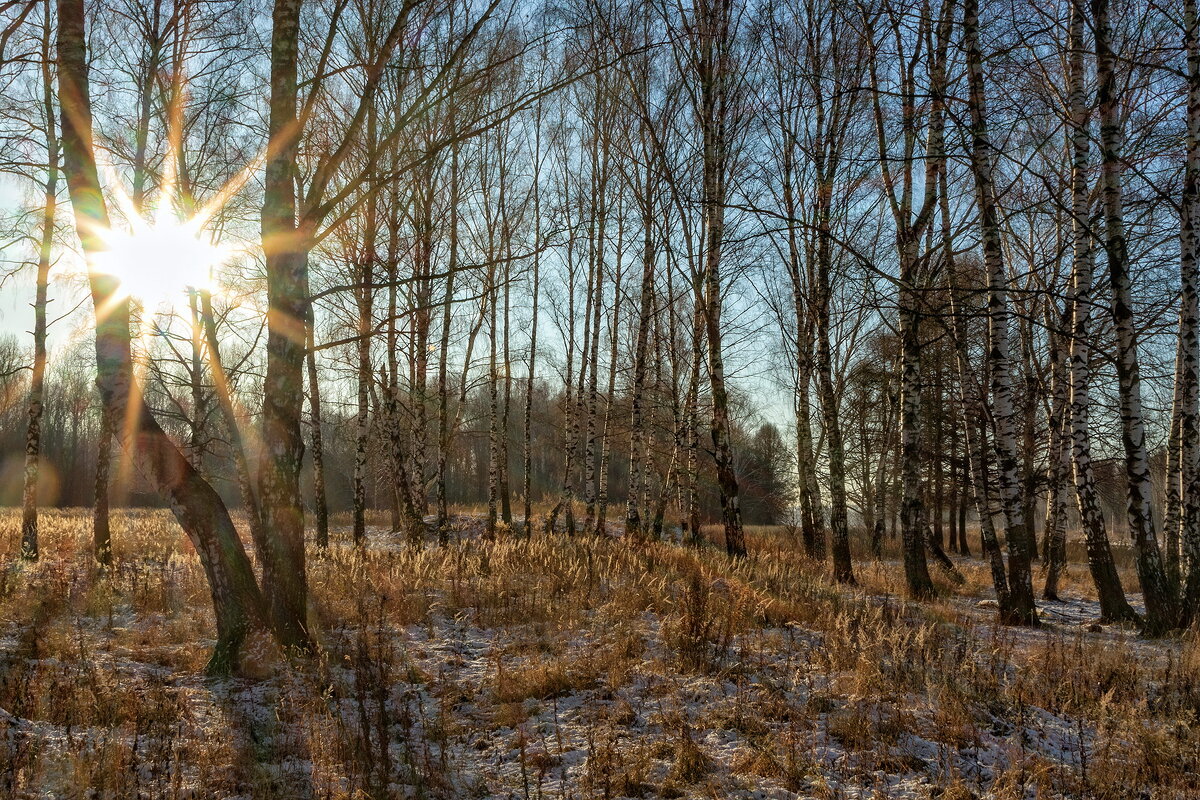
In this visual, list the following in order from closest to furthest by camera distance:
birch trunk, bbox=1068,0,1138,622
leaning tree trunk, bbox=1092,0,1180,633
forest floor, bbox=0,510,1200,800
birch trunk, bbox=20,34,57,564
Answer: forest floor, bbox=0,510,1200,800 < leaning tree trunk, bbox=1092,0,1180,633 < birch trunk, bbox=1068,0,1138,622 < birch trunk, bbox=20,34,57,564

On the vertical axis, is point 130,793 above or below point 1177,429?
below

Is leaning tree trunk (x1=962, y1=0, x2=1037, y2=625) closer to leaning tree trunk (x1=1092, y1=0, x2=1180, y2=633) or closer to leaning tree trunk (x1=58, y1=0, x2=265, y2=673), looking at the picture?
leaning tree trunk (x1=1092, y1=0, x2=1180, y2=633)

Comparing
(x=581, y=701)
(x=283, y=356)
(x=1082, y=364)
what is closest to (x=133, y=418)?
(x=283, y=356)

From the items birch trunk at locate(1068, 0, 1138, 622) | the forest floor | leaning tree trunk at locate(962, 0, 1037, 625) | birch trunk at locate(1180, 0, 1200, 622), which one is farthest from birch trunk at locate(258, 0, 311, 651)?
birch trunk at locate(1180, 0, 1200, 622)

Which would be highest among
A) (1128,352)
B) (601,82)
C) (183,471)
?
(601,82)

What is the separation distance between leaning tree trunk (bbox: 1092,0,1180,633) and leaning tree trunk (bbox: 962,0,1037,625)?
3.05 ft

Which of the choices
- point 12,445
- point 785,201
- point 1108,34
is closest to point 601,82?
point 785,201

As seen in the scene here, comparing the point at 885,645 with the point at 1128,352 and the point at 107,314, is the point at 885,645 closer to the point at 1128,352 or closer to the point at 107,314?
the point at 1128,352

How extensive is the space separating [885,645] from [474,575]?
440 cm

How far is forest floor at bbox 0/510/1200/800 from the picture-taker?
333 cm

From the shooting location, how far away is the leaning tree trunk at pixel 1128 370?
20.7ft

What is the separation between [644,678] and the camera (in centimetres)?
466

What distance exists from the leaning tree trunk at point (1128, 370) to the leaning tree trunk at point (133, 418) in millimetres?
7932

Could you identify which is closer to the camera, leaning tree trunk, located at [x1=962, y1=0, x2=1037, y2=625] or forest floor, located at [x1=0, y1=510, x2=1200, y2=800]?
forest floor, located at [x1=0, y1=510, x2=1200, y2=800]
